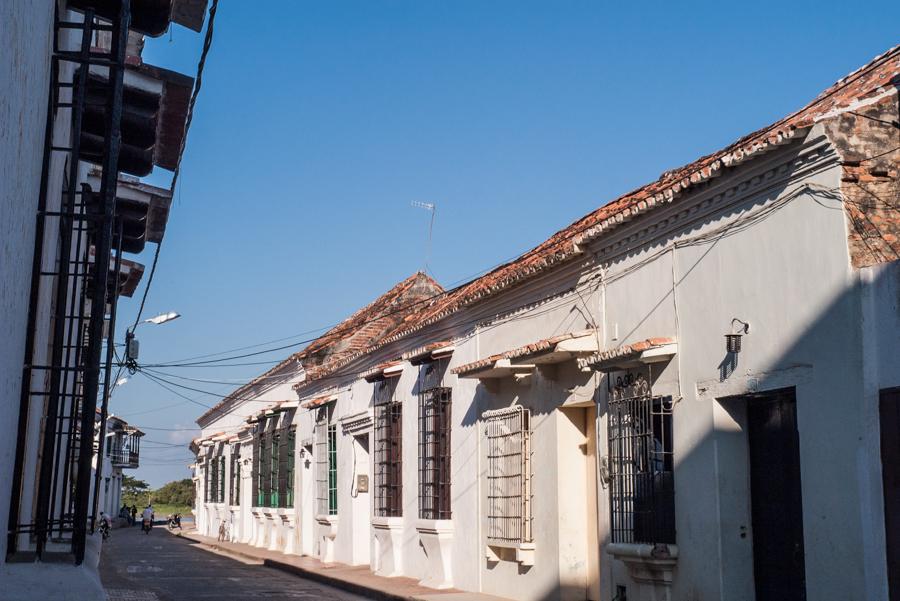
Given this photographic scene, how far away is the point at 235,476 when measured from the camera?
33.8m

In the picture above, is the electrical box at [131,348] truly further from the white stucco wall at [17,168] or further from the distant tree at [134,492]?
the distant tree at [134,492]

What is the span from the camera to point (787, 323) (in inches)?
314

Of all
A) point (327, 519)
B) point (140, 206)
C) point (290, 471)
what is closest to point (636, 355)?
point (140, 206)

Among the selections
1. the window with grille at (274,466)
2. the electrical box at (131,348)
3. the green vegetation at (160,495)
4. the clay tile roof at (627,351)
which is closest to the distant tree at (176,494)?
the green vegetation at (160,495)

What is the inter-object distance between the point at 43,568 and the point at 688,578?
5467mm

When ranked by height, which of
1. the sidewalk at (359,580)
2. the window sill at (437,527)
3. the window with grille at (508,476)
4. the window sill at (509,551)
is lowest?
the sidewalk at (359,580)

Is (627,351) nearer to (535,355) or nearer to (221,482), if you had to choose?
(535,355)

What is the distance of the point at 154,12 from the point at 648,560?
6.00 meters

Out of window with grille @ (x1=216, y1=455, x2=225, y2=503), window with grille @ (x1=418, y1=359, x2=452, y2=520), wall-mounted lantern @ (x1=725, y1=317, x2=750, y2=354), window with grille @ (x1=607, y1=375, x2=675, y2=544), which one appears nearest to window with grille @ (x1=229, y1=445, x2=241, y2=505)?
window with grille @ (x1=216, y1=455, x2=225, y2=503)

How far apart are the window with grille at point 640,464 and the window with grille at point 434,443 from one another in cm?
480

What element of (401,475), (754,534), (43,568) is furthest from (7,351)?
(401,475)

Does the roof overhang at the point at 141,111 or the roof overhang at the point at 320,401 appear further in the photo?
the roof overhang at the point at 320,401

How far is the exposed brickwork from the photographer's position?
24.3ft

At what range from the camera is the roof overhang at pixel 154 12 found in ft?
22.5
